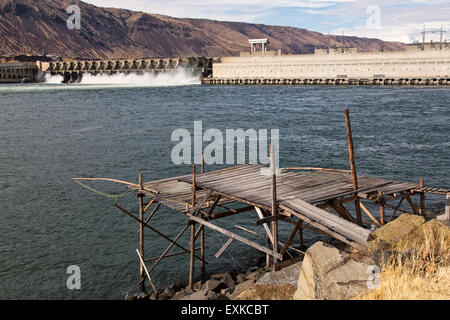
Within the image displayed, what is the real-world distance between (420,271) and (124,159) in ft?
79.8

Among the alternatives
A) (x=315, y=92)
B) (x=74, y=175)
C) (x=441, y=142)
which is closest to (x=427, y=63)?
(x=315, y=92)

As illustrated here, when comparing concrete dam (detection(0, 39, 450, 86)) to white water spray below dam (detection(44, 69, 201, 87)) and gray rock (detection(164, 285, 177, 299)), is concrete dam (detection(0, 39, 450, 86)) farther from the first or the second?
gray rock (detection(164, 285, 177, 299))

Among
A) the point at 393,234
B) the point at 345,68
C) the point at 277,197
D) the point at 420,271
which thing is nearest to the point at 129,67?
the point at 345,68

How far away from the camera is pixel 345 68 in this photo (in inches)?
3691

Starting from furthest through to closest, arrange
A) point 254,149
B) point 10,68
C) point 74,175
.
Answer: point 10,68 < point 254,149 < point 74,175

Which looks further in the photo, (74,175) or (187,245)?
(74,175)

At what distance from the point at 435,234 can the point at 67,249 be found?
12101 millimetres

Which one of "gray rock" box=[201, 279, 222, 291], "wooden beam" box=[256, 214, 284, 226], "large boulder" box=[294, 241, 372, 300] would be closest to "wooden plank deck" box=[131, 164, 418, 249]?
"wooden beam" box=[256, 214, 284, 226]

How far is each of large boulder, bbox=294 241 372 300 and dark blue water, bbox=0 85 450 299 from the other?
6.61 metres

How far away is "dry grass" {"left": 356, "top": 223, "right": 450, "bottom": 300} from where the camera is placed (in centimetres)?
671
